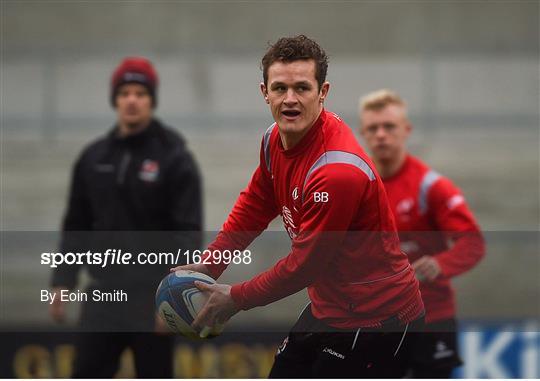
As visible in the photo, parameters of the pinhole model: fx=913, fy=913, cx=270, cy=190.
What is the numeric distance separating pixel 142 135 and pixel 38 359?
156 centimetres

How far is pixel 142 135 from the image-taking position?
4.10 metres

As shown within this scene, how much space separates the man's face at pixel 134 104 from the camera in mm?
4102

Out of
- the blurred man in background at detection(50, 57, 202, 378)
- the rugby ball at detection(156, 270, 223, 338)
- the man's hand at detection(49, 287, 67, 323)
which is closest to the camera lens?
the rugby ball at detection(156, 270, 223, 338)

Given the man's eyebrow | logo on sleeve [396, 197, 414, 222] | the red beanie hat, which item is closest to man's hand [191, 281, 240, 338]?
the man's eyebrow

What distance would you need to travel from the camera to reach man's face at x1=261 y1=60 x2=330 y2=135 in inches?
116

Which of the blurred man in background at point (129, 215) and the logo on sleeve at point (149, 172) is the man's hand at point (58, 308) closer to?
the blurred man in background at point (129, 215)

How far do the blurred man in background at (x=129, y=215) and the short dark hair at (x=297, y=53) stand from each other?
3.82 ft

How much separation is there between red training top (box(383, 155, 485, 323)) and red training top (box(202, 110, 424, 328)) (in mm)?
1080

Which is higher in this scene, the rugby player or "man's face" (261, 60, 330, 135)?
"man's face" (261, 60, 330, 135)

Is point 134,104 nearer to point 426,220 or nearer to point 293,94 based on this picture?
point 293,94
